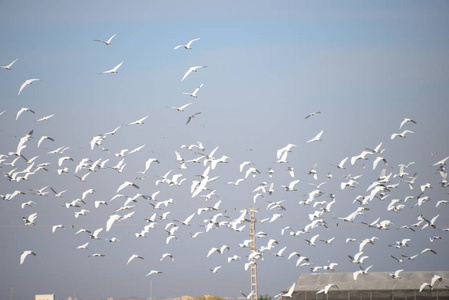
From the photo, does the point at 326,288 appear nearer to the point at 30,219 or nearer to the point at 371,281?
the point at 371,281

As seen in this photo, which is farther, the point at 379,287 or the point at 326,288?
the point at 379,287

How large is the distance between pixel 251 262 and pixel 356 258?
855 centimetres

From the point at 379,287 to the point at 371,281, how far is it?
4.62 feet

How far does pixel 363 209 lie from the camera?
2739 inches

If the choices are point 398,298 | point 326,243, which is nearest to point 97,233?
point 326,243

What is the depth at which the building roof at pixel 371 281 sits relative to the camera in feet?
226

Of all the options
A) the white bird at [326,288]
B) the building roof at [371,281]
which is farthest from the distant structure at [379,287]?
the white bird at [326,288]

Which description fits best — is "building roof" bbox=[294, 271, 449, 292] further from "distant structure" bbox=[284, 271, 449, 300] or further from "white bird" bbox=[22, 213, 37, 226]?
"white bird" bbox=[22, 213, 37, 226]

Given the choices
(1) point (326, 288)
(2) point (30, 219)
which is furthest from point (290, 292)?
(2) point (30, 219)

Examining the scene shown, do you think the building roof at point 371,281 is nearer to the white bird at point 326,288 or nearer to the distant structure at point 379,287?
the distant structure at point 379,287

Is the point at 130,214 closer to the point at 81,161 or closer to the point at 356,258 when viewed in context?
the point at 81,161

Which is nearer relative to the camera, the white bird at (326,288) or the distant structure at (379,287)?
the distant structure at (379,287)

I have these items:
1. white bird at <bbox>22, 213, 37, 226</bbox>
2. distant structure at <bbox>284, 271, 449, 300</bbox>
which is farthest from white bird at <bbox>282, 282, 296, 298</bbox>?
white bird at <bbox>22, 213, 37, 226</bbox>

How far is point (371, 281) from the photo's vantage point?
7094 centimetres
